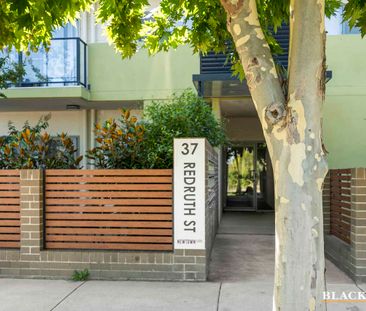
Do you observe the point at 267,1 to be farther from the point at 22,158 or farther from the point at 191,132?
the point at 22,158

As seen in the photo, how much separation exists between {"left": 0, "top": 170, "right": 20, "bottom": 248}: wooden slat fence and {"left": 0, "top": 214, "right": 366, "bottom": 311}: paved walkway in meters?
0.56

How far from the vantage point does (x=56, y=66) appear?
35.7 ft

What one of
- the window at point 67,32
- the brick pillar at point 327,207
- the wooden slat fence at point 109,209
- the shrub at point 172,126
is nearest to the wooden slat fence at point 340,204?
the brick pillar at point 327,207

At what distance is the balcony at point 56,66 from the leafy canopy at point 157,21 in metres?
4.41

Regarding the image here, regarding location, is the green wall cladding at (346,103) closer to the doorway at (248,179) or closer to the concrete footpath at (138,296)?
the doorway at (248,179)

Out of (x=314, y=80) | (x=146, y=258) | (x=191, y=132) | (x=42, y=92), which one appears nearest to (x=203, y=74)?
(x=191, y=132)

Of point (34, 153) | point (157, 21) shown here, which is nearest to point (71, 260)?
point (34, 153)

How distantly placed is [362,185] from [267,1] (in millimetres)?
2710

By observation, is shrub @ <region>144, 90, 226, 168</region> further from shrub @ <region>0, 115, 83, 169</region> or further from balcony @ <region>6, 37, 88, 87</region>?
balcony @ <region>6, 37, 88, 87</region>

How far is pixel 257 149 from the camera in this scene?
46.6ft

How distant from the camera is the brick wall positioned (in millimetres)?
5910

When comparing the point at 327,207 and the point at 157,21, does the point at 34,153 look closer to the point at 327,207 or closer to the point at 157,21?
the point at 157,21

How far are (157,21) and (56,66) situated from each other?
4.99m

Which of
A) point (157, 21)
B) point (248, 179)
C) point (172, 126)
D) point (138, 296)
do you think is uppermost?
point (157, 21)
